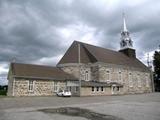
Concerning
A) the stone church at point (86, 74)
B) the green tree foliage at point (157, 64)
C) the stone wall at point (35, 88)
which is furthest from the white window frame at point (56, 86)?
the green tree foliage at point (157, 64)

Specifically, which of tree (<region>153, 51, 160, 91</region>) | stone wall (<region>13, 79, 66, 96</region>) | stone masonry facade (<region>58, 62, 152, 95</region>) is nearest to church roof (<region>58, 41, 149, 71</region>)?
stone masonry facade (<region>58, 62, 152, 95</region>)

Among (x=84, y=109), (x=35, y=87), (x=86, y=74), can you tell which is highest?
(x=86, y=74)

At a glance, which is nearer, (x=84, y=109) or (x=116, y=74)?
(x=84, y=109)

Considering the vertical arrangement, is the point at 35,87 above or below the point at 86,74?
below

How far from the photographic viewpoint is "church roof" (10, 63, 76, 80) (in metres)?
32.7

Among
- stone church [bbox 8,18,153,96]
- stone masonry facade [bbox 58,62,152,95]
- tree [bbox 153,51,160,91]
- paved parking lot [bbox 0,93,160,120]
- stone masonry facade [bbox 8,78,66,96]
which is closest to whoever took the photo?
paved parking lot [bbox 0,93,160,120]

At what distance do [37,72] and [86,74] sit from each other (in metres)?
11.7

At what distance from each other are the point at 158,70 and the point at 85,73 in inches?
993

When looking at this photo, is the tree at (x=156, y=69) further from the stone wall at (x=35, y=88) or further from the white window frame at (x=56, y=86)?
the white window frame at (x=56, y=86)

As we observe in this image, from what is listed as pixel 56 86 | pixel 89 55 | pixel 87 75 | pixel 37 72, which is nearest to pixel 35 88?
pixel 37 72

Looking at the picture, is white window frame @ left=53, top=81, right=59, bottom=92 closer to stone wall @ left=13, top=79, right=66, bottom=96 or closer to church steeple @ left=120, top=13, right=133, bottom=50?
stone wall @ left=13, top=79, right=66, bottom=96

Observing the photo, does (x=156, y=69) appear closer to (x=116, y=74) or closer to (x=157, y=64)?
(x=157, y=64)

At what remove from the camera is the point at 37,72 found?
116ft

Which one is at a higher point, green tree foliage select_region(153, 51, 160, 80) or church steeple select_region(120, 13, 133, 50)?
church steeple select_region(120, 13, 133, 50)
